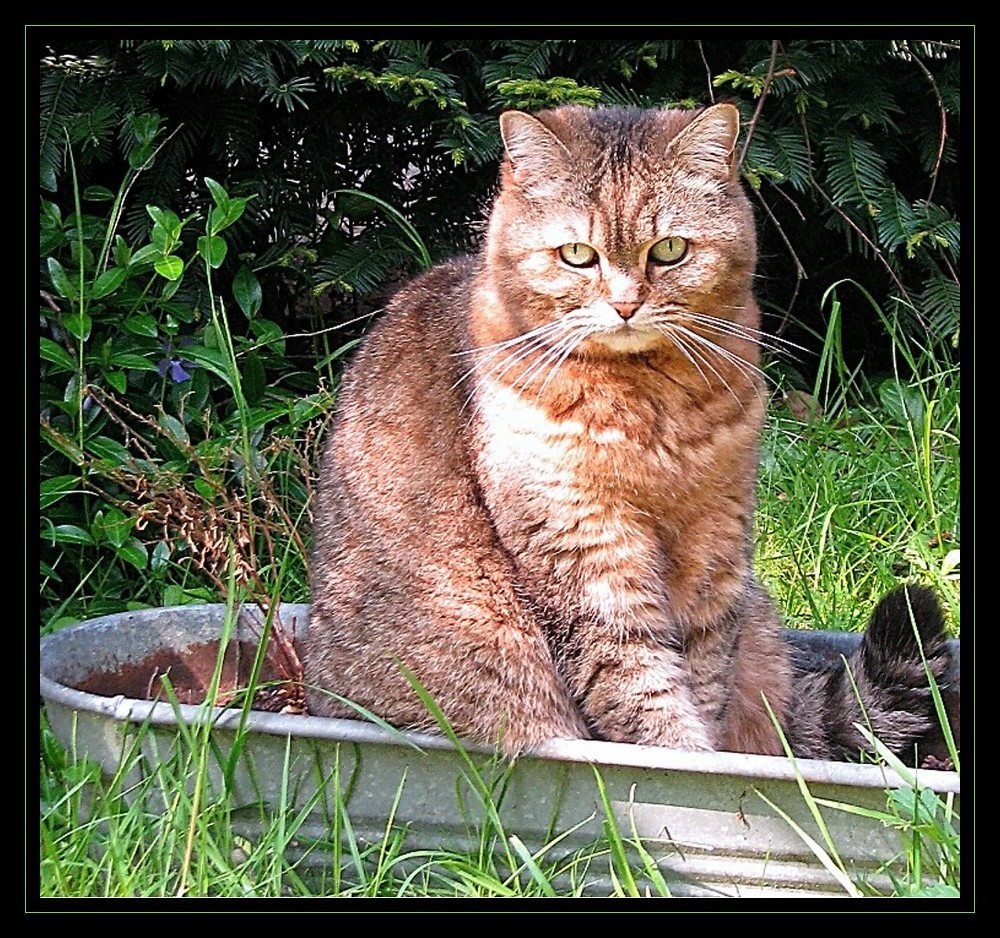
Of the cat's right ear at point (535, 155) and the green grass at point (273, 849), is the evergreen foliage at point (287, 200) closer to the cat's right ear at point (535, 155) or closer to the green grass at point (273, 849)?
the green grass at point (273, 849)

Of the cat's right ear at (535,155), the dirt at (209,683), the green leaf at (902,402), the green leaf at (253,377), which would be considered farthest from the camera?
the green leaf at (902,402)

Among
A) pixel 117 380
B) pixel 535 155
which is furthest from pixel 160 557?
pixel 535 155

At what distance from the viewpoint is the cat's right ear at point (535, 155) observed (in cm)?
208

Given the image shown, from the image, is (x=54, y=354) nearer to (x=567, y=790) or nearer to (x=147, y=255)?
(x=147, y=255)

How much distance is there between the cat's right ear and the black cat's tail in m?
0.93

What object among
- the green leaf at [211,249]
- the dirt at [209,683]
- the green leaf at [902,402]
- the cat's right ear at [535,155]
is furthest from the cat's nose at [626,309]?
the green leaf at [902,402]

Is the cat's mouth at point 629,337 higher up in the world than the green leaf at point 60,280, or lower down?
higher up

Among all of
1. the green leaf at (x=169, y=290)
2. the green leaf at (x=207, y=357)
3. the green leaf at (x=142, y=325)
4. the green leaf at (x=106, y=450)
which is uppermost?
the green leaf at (x=169, y=290)

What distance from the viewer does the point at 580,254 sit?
2.03 meters

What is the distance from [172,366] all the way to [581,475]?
1278 mm

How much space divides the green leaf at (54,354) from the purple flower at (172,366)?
22 centimetres

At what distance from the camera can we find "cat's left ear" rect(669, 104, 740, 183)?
207 centimetres
